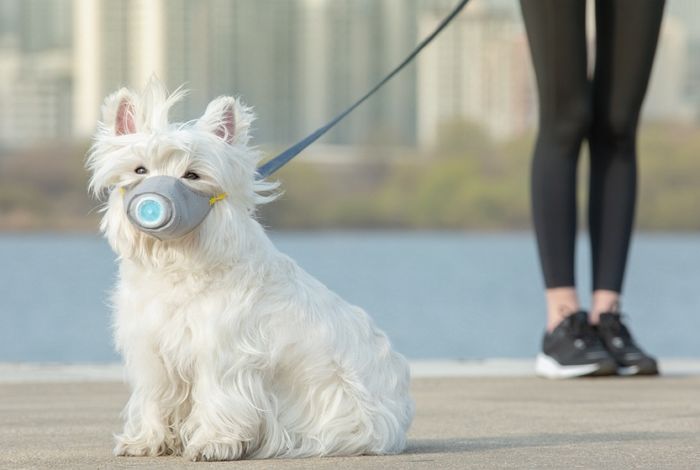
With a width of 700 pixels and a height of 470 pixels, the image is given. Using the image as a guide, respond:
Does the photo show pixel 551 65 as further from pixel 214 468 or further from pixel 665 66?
pixel 665 66

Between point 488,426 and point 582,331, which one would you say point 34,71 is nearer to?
point 582,331

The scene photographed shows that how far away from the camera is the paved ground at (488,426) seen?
4.01 m

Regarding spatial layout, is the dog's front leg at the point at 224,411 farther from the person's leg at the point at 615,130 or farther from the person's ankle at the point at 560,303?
the person's leg at the point at 615,130

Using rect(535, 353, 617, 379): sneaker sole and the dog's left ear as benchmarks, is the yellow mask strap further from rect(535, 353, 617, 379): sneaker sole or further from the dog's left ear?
rect(535, 353, 617, 379): sneaker sole

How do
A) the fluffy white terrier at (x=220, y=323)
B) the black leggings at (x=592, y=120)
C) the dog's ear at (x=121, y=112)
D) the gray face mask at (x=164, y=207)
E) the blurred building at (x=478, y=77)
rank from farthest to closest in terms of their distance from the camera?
the blurred building at (x=478, y=77) → the black leggings at (x=592, y=120) → the dog's ear at (x=121, y=112) → the fluffy white terrier at (x=220, y=323) → the gray face mask at (x=164, y=207)

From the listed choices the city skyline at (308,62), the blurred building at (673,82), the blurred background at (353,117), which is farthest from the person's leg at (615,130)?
the blurred building at (673,82)

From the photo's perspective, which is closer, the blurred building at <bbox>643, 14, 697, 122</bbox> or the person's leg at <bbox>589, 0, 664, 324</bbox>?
the person's leg at <bbox>589, 0, 664, 324</bbox>

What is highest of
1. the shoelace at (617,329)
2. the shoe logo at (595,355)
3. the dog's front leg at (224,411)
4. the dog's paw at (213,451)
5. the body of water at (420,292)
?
the dog's front leg at (224,411)

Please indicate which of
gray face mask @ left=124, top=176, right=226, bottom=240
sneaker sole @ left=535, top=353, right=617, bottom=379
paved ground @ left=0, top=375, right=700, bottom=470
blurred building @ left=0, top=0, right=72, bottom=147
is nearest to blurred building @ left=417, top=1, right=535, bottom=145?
blurred building @ left=0, top=0, right=72, bottom=147

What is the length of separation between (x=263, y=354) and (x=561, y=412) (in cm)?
176

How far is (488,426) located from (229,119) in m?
1.50

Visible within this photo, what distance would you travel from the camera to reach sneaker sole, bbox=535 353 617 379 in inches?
255

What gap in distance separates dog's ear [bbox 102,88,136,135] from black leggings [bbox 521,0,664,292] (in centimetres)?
280

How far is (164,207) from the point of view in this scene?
150 inches
